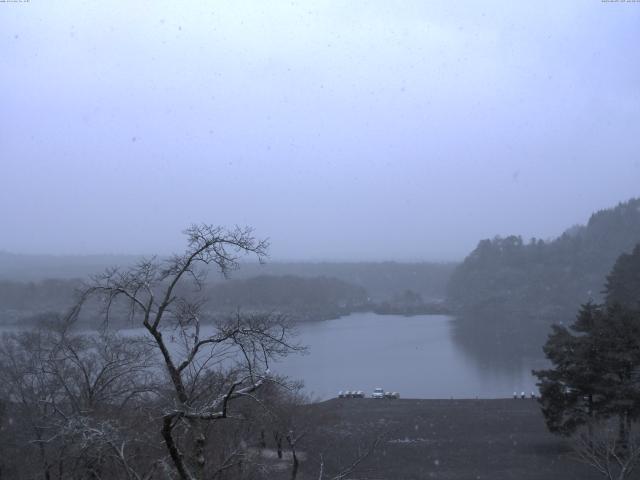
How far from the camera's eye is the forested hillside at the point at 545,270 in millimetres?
39562

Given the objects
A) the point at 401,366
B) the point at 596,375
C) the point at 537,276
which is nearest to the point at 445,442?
the point at 596,375

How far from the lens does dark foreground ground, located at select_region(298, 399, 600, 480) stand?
788 centimetres

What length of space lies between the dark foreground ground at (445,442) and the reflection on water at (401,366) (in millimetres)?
3126

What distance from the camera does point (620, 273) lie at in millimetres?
17859

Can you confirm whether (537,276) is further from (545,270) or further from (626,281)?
(626,281)

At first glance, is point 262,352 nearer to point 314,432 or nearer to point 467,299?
point 314,432

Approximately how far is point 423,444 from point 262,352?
742cm

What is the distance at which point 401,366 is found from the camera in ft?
67.1

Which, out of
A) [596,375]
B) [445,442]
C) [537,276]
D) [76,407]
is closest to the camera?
[76,407]

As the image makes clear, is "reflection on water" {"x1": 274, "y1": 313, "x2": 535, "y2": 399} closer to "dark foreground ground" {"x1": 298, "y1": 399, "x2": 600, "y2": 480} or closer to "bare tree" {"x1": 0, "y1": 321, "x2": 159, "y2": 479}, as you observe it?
"dark foreground ground" {"x1": 298, "y1": 399, "x2": 600, "y2": 480}

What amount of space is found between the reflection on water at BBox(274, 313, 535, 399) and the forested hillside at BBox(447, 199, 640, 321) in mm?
12678

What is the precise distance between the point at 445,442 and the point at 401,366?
428 inches

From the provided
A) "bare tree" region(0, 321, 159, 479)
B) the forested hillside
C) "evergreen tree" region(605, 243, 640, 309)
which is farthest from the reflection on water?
the forested hillside

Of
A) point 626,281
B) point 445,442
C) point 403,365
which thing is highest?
point 626,281
